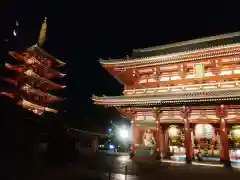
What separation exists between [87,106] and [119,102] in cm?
4950

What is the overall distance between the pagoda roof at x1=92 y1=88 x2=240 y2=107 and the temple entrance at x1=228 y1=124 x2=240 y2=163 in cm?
420

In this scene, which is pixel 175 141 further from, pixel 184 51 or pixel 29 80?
pixel 29 80

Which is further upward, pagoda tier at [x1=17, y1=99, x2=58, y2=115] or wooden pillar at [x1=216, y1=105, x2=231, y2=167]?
A: pagoda tier at [x1=17, y1=99, x2=58, y2=115]

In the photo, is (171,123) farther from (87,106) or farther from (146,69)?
(87,106)

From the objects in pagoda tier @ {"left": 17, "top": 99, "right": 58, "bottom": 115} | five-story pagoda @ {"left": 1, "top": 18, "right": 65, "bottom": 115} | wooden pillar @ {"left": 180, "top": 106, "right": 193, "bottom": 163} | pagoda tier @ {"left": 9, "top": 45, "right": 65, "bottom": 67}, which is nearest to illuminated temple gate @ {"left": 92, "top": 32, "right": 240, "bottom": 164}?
wooden pillar @ {"left": 180, "top": 106, "right": 193, "bottom": 163}

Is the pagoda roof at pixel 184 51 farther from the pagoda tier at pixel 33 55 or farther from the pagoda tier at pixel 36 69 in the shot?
the pagoda tier at pixel 36 69

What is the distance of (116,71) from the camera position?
22359 millimetres

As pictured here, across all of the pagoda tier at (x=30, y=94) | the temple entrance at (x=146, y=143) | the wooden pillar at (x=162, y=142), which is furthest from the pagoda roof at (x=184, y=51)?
the pagoda tier at (x=30, y=94)

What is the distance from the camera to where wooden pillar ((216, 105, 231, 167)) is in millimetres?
16094

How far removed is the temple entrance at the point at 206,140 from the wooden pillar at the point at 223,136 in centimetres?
336

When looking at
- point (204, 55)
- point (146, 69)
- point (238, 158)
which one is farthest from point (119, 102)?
point (238, 158)

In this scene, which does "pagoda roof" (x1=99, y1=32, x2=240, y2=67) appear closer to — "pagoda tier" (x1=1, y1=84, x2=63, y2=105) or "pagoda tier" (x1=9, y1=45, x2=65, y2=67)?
"pagoda tier" (x1=9, y1=45, x2=65, y2=67)

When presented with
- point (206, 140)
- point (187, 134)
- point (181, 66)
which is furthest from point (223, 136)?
point (181, 66)

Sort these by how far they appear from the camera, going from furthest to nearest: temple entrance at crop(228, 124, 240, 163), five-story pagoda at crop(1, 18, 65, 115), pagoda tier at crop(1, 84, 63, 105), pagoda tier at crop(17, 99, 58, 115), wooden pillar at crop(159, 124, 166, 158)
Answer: five-story pagoda at crop(1, 18, 65, 115)
pagoda tier at crop(1, 84, 63, 105)
pagoda tier at crop(17, 99, 58, 115)
wooden pillar at crop(159, 124, 166, 158)
temple entrance at crop(228, 124, 240, 163)
